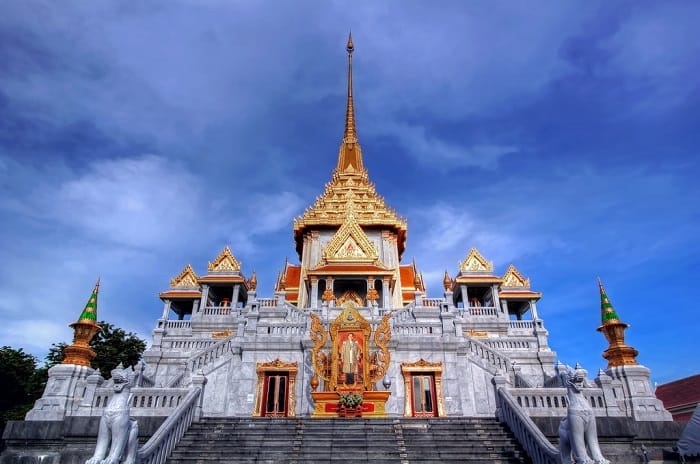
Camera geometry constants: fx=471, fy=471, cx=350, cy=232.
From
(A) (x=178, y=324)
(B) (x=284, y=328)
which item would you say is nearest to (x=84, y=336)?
(B) (x=284, y=328)

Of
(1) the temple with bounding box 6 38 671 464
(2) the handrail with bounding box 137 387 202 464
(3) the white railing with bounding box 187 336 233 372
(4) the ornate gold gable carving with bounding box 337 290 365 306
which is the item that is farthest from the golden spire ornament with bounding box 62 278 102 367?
(4) the ornate gold gable carving with bounding box 337 290 365 306

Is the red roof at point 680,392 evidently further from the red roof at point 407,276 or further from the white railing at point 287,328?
the white railing at point 287,328

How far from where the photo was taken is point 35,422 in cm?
1274

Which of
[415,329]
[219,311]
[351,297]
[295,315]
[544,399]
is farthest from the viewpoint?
[351,297]

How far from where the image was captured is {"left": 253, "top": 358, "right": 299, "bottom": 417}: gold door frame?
17.3 meters

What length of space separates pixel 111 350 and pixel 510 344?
26557 mm

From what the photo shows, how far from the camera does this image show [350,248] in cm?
3072

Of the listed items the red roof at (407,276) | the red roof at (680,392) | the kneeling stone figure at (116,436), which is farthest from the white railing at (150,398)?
the red roof at (680,392)

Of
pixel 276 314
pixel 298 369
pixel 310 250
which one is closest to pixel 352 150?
pixel 310 250

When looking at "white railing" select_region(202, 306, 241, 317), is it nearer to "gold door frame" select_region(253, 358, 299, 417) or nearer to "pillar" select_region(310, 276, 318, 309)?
"pillar" select_region(310, 276, 318, 309)

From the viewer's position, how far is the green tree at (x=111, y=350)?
104ft

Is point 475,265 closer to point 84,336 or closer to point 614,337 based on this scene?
point 614,337

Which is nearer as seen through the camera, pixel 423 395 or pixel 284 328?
pixel 423 395

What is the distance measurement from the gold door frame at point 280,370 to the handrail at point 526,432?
758 centimetres
